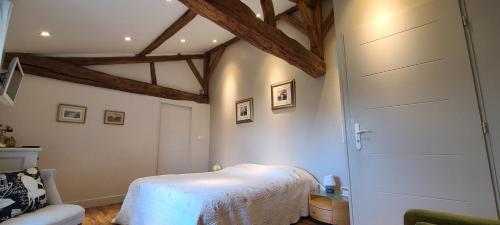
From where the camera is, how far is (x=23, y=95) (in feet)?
11.1

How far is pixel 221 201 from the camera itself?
205 cm

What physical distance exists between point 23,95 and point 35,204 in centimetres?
231

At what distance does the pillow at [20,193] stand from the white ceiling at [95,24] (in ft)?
5.23

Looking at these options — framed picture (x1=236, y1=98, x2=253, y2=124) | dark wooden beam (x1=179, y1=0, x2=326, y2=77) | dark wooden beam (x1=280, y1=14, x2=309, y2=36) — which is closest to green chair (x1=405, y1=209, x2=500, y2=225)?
dark wooden beam (x1=179, y1=0, x2=326, y2=77)

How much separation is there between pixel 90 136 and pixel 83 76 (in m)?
1.02

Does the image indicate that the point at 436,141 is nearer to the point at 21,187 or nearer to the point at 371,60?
the point at 371,60

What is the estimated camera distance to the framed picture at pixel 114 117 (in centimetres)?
412

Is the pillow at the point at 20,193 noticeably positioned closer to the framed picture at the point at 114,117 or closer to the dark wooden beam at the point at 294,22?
the framed picture at the point at 114,117

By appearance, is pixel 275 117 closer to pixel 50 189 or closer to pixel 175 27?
pixel 175 27

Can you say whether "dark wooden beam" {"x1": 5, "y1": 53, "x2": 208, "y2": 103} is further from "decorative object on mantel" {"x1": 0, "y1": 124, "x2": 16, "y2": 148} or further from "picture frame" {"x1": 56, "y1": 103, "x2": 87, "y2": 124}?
"decorative object on mantel" {"x1": 0, "y1": 124, "x2": 16, "y2": 148}

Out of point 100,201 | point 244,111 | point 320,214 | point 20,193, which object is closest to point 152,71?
point 244,111

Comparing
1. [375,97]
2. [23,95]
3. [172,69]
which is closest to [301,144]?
[375,97]

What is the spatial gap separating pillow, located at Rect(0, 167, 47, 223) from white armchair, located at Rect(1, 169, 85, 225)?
0.06m

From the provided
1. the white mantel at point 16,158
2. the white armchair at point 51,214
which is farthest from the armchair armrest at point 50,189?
the white mantel at point 16,158
